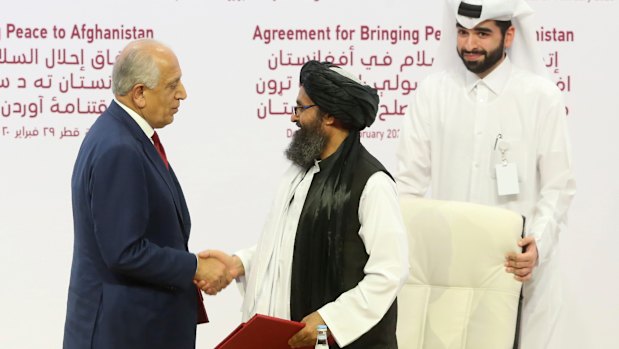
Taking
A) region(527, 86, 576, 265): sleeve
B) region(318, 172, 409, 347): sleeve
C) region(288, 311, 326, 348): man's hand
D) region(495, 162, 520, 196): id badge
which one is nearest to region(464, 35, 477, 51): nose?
region(527, 86, 576, 265): sleeve

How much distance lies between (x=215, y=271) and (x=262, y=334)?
1.64 feet

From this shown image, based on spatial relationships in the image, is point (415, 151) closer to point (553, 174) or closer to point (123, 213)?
point (553, 174)

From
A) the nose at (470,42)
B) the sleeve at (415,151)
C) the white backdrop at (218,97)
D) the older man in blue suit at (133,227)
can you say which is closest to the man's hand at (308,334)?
the older man in blue suit at (133,227)

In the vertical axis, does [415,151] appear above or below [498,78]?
below

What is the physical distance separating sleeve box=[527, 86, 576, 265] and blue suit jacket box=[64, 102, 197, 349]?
1.50m

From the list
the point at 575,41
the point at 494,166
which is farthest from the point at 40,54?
the point at 575,41

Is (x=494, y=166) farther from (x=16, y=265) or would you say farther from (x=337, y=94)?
(x=16, y=265)

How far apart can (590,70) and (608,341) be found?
4.69 feet

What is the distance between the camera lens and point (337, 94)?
3.21m

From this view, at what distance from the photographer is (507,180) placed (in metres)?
4.20

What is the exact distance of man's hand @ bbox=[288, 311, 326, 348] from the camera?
3.07 meters

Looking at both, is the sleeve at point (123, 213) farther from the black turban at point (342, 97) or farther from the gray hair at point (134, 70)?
the black turban at point (342, 97)

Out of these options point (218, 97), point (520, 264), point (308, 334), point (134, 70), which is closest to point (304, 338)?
point (308, 334)

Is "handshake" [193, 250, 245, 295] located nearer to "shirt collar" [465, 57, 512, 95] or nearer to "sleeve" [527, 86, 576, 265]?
"sleeve" [527, 86, 576, 265]
